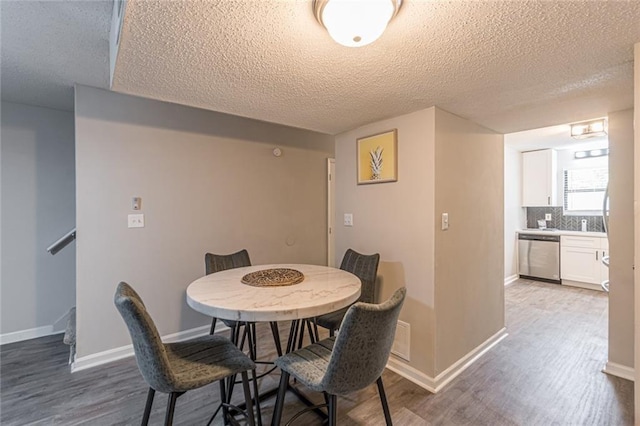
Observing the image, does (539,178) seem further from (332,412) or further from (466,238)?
(332,412)

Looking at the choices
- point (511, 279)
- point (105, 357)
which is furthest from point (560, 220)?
point (105, 357)

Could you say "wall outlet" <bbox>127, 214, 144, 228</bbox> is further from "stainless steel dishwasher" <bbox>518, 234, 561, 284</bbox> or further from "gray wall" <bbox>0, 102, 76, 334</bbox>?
"stainless steel dishwasher" <bbox>518, 234, 561, 284</bbox>

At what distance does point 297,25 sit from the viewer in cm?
120

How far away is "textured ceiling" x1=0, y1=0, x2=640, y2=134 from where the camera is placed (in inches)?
44.6

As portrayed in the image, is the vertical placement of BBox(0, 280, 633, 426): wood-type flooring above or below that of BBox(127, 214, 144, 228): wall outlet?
below

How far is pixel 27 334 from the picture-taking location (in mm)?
2846

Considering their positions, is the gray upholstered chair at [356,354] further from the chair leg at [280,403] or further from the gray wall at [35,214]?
the gray wall at [35,214]

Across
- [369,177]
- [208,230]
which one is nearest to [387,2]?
[369,177]

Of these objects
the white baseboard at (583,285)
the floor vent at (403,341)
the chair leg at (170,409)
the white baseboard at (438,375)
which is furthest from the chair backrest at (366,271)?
the white baseboard at (583,285)

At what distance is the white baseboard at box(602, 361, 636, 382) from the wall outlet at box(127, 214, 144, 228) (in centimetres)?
406

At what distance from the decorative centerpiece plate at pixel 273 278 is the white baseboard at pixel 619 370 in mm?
2541

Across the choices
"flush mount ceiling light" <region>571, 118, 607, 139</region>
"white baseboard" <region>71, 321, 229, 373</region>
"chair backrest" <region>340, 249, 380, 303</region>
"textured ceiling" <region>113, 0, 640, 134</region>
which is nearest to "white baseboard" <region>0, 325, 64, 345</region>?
"white baseboard" <region>71, 321, 229, 373</region>

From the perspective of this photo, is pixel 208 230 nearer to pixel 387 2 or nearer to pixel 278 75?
pixel 278 75

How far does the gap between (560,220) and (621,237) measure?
359cm
